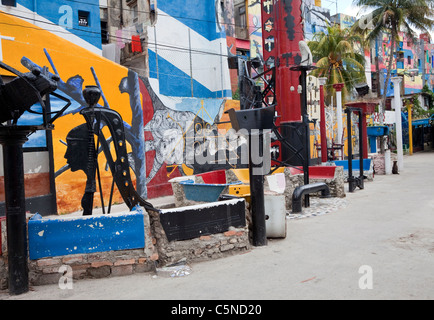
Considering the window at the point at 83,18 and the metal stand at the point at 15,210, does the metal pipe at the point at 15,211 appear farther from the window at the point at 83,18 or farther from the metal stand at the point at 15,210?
the window at the point at 83,18

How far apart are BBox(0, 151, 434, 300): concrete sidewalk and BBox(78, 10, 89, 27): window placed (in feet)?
57.4

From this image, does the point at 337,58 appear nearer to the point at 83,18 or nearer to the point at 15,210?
the point at 83,18

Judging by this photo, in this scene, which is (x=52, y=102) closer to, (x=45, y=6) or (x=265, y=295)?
(x=265, y=295)

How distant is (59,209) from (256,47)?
21672 millimetres

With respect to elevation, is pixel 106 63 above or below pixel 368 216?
above

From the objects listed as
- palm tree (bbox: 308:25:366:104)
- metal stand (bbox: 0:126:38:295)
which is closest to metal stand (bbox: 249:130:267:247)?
metal stand (bbox: 0:126:38:295)

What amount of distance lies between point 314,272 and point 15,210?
14.0 ft

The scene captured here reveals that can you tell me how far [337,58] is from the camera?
28.2m

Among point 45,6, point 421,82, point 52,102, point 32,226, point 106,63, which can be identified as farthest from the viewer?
point 421,82

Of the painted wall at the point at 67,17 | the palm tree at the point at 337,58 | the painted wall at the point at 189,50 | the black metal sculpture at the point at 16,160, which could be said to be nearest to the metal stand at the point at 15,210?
the black metal sculpture at the point at 16,160

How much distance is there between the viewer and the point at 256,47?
28672mm

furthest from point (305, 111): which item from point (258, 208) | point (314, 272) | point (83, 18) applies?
point (83, 18)
